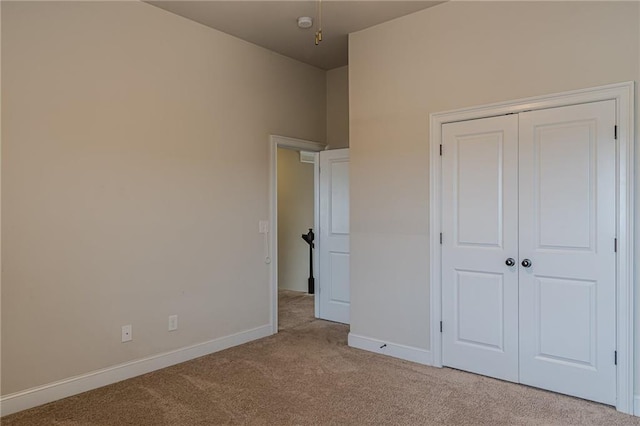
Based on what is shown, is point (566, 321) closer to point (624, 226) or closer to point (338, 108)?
point (624, 226)

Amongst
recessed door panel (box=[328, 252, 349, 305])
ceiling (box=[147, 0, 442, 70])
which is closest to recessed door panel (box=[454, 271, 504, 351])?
recessed door panel (box=[328, 252, 349, 305])

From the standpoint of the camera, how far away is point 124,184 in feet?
10.2

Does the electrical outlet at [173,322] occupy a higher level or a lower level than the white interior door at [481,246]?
lower

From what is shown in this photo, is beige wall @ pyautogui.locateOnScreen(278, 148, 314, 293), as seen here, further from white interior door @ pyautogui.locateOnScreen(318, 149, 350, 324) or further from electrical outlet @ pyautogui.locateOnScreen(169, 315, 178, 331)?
electrical outlet @ pyautogui.locateOnScreen(169, 315, 178, 331)

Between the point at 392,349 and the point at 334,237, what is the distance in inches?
60.4

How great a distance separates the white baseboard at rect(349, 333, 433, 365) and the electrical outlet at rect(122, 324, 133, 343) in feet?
6.24

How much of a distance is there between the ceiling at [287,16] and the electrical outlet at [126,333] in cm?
255

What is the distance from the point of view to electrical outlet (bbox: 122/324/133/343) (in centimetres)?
309

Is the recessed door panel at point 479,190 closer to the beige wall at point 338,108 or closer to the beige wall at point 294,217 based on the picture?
the beige wall at point 338,108

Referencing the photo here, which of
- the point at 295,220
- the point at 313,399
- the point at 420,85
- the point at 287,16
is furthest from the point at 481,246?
the point at 295,220

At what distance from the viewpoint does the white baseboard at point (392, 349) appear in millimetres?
3359

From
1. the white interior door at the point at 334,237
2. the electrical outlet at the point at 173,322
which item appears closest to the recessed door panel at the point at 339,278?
the white interior door at the point at 334,237

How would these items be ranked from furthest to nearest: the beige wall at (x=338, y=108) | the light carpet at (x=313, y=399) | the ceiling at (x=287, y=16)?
the beige wall at (x=338, y=108) → the ceiling at (x=287, y=16) → the light carpet at (x=313, y=399)

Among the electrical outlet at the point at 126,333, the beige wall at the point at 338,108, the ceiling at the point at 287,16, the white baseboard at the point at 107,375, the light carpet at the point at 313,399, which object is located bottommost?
the light carpet at the point at 313,399
